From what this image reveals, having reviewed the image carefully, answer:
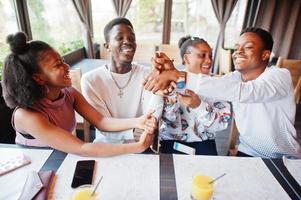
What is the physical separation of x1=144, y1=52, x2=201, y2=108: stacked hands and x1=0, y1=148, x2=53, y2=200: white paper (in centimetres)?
62

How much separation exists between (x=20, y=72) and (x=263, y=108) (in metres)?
1.30

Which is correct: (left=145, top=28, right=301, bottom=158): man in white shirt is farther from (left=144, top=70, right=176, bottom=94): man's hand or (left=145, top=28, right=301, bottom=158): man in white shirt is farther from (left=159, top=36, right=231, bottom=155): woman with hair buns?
(left=159, top=36, right=231, bottom=155): woman with hair buns

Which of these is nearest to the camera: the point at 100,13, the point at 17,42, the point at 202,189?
the point at 202,189

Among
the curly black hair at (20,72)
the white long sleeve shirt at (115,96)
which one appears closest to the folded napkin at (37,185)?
the curly black hair at (20,72)

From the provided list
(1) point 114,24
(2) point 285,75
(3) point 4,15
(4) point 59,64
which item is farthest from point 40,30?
(2) point 285,75

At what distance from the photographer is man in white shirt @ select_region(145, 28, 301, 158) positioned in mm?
1137

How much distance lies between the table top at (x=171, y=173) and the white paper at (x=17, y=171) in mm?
32

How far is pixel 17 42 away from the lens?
39.4 inches

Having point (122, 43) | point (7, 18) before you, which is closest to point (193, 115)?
point (122, 43)

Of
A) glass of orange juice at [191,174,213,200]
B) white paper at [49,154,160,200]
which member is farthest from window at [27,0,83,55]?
glass of orange juice at [191,174,213,200]

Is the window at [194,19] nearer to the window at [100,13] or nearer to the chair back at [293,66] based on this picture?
the window at [100,13]

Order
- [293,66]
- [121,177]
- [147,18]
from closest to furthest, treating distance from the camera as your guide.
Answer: [121,177] → [293,66] → [147,18]

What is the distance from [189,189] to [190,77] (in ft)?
1.74

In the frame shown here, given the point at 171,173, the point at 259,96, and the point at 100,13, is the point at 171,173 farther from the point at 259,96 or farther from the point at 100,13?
the point at 100,13
